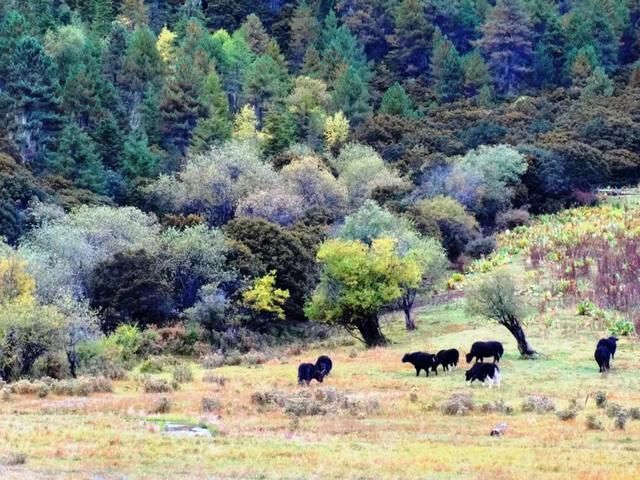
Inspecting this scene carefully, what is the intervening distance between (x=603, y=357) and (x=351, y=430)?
13676 millimetres

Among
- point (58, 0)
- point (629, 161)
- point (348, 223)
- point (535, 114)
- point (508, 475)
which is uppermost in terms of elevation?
point (58, 0)

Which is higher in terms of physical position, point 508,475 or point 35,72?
point 35,72

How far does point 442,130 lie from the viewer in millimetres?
102125

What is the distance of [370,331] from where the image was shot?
52.0 metres

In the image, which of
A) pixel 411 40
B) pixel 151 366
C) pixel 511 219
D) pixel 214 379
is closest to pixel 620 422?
pixel 214 379

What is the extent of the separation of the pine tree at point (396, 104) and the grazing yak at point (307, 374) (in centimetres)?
7200

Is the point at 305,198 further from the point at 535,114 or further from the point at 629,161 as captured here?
the point at 535,114

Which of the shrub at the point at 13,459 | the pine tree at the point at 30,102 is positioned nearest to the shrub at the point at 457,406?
the shrub at the point at 13,459

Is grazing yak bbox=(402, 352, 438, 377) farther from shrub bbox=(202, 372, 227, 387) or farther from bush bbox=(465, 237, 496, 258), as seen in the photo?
bush bbox=(465, 237, 496, 258)

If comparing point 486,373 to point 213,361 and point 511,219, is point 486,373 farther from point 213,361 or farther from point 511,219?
point 511,219

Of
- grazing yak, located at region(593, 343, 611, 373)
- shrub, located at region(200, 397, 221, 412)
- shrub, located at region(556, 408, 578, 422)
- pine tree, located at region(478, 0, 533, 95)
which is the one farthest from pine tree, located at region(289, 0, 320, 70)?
shrub, located at region(556, 408, 578, 422)

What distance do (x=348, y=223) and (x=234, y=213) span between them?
20797 millimetres

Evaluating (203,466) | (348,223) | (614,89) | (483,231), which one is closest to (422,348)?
(348,223)

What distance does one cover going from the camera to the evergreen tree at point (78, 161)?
84312 millimetres
